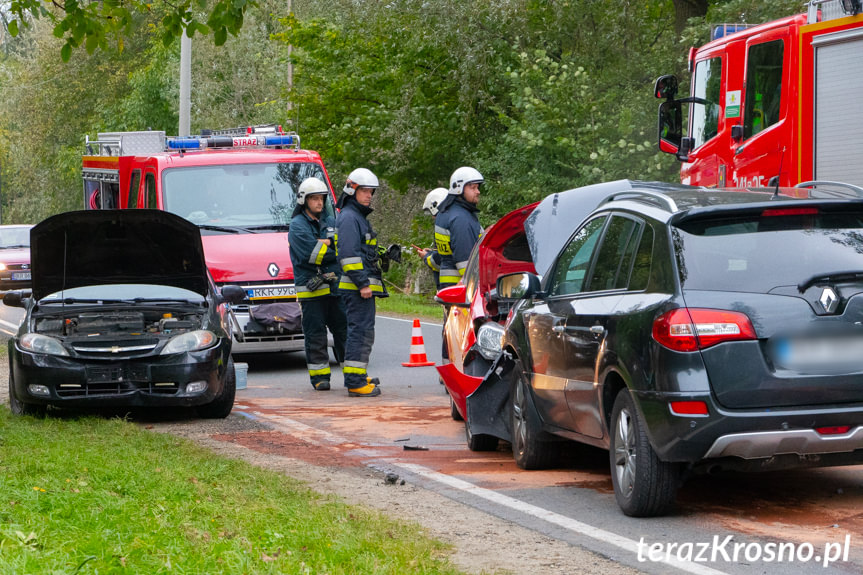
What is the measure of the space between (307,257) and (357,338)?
1078 mm

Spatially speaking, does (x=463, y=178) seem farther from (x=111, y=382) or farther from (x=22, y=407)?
(x=22, y=407)

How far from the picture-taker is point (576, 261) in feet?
24.2

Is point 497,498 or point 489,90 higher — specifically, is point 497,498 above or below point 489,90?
below

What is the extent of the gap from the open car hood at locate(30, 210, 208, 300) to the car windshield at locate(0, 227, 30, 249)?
19.2 meters

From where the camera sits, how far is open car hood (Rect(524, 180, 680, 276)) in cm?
836

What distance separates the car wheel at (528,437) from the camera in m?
7.66

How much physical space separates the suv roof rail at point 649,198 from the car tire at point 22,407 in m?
5.55

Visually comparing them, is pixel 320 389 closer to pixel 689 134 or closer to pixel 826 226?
pixel 689 134

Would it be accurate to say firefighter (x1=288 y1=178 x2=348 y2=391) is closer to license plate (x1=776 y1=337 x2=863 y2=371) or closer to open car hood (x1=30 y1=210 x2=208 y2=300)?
open car hood (x1=30 y1=210 x2=208 y2=300)

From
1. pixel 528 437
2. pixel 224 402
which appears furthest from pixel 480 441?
pixel 224 402

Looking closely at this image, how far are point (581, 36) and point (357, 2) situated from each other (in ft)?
15.9

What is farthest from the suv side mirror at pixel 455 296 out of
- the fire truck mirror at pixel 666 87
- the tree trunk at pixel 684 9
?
the tree trunk at pixel 684 9

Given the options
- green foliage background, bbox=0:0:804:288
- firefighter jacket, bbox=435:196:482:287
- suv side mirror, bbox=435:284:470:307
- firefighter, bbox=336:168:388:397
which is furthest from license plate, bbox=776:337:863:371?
green foliage background, bbox=0:0:804:288

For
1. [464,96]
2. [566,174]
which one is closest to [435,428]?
[566,174]
